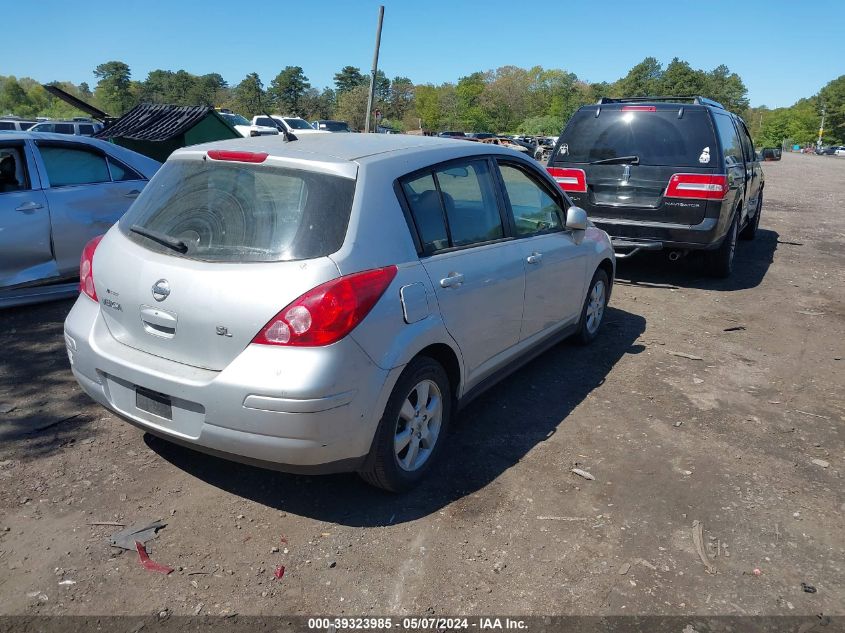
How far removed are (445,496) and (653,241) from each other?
517cm

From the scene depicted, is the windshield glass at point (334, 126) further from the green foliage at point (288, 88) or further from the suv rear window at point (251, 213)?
the green foliage at point (288, 88)

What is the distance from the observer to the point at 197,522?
3146mm

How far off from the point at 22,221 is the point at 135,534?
13.0 ft

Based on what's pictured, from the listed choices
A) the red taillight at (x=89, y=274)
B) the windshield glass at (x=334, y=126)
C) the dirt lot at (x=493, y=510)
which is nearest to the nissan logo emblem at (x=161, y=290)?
the red taillight at (x=89, y=274)

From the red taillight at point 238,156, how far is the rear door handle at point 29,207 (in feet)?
11.2

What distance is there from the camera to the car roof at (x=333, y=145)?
3252mm

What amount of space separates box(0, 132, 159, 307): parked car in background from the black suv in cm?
512

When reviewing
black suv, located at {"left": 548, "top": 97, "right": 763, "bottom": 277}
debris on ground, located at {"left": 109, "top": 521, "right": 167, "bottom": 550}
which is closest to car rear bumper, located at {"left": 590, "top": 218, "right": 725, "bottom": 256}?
black suv, located at {"left": 548, "top": 97, "right": 763, "bottom": 277}

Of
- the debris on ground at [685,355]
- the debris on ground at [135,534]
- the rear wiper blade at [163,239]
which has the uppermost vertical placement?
the rear wiper blade at [163,239]

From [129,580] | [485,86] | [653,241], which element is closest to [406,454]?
[129,580]

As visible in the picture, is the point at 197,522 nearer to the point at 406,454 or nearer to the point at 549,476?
the point at 406,454

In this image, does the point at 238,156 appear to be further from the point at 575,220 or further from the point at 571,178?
the point at 571,178

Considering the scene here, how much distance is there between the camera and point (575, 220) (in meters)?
4.84

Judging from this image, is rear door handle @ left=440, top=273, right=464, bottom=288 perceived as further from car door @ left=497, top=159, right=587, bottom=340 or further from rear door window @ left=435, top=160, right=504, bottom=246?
car door @ left=497, top=159, right=587, bottom=340
